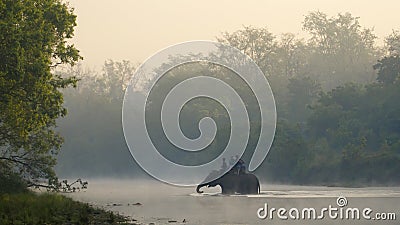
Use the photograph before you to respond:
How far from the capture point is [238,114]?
11912cm

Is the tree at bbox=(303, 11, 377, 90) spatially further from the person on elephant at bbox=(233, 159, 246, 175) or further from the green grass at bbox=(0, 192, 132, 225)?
the green grass at bbox=(0, 192, 132, 225)

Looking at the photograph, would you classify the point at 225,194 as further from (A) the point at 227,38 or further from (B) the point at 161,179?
(A) the point at 227,38

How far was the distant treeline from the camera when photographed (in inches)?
3509

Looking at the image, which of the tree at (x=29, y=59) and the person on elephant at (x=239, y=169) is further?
the person on elephant at (x=239, y=169)

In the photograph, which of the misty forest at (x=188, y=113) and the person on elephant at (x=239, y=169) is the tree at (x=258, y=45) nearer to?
the misty forest at (x=188, y=113)

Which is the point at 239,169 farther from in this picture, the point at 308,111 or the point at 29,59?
the point at 308,111

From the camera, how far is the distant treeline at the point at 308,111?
8912 centimetres

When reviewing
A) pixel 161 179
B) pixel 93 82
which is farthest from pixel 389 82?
pixel 93 82

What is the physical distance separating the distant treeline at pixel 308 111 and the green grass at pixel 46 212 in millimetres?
46858

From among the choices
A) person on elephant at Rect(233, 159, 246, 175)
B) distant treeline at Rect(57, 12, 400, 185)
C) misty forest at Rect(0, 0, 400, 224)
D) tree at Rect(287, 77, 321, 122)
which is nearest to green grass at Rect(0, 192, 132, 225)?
misty forest at Rect(0, 0, 400, 224)

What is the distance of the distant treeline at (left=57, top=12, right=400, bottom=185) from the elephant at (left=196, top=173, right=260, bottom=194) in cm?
1928

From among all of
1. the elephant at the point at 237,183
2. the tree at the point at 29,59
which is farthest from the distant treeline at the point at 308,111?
the tree at the point at 29,59

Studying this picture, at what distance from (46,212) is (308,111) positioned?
8366 centimetres

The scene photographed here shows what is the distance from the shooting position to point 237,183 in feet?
220
